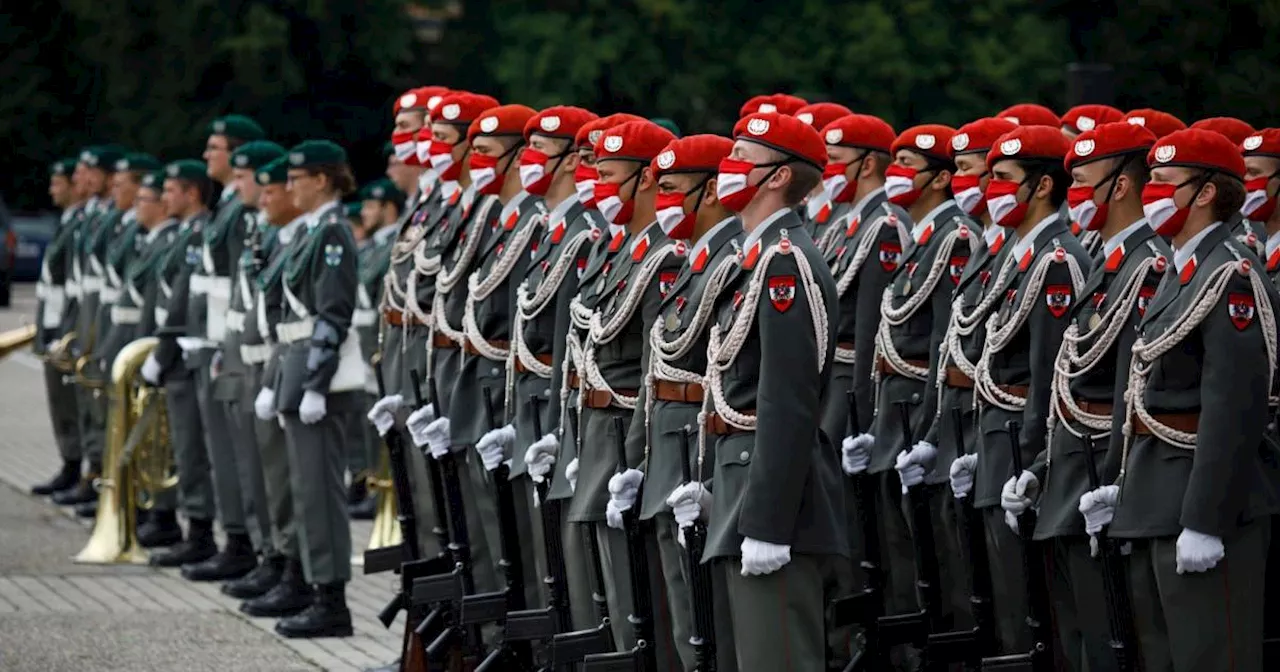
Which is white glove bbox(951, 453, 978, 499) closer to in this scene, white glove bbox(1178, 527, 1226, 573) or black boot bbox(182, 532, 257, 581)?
white glove bbox(1178, 527, 1226, 573)

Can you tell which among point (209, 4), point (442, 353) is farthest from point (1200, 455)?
point (209, 4)

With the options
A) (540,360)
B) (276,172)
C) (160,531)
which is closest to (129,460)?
(160,531)

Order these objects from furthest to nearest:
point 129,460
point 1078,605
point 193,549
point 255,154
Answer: point 129,460, point 193,549, point 255,154, point 1078,605

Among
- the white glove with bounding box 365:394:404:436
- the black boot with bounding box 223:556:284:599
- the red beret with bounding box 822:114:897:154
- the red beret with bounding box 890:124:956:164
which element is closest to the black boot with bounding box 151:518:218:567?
the black boot with bounding box 223:556:284:599

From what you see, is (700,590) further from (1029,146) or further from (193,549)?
(193,549)

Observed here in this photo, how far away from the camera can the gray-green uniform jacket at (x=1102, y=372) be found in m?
6.93

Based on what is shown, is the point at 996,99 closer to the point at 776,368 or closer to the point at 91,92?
the point at 91,92

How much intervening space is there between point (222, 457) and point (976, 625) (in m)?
5.26

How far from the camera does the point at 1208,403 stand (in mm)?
6410

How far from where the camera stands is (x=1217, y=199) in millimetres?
6746

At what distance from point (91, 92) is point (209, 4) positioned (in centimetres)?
679

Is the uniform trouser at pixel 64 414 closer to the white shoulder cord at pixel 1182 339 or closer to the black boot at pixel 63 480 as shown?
the black boot at pixel 63 480

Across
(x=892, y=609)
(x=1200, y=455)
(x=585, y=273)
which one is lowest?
(x=892, y=609)

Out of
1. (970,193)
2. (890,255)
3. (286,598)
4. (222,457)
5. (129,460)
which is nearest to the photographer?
(970,193)
